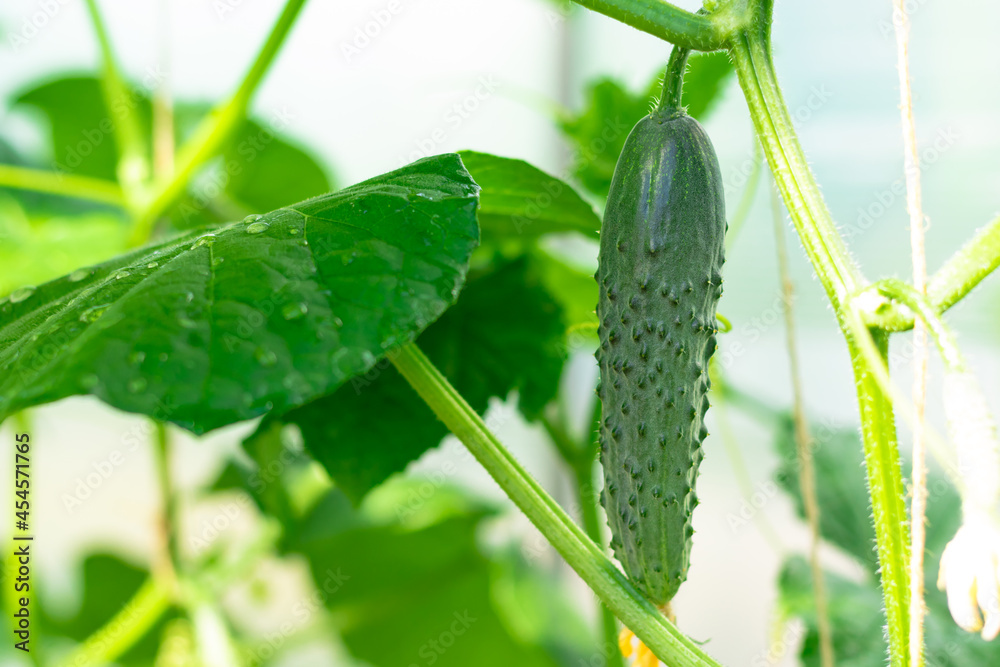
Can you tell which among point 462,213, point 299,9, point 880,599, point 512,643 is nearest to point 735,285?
point 880,599

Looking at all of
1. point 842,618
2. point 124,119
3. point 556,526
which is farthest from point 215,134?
point 842,618

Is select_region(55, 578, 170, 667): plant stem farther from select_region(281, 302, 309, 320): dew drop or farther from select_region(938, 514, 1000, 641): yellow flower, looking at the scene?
select_region(938, 514, 1000, 641): yellow flower

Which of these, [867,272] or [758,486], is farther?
[758,486]

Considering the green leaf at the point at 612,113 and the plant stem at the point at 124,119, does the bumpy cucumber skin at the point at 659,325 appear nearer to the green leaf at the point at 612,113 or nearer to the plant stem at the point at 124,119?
the green leaf at the point at 612,113

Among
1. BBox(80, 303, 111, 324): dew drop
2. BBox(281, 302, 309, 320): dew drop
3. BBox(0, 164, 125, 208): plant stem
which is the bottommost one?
BBox(80, 303, 111, 324): dew drop

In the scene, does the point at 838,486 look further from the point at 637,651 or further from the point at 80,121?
the point at 80,121

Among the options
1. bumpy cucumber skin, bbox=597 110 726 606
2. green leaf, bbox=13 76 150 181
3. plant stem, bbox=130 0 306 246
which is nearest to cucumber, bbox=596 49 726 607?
bumpy cucumber skin, bbox=597 110 726 606

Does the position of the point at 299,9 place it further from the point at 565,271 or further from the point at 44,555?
the point at 44,555
